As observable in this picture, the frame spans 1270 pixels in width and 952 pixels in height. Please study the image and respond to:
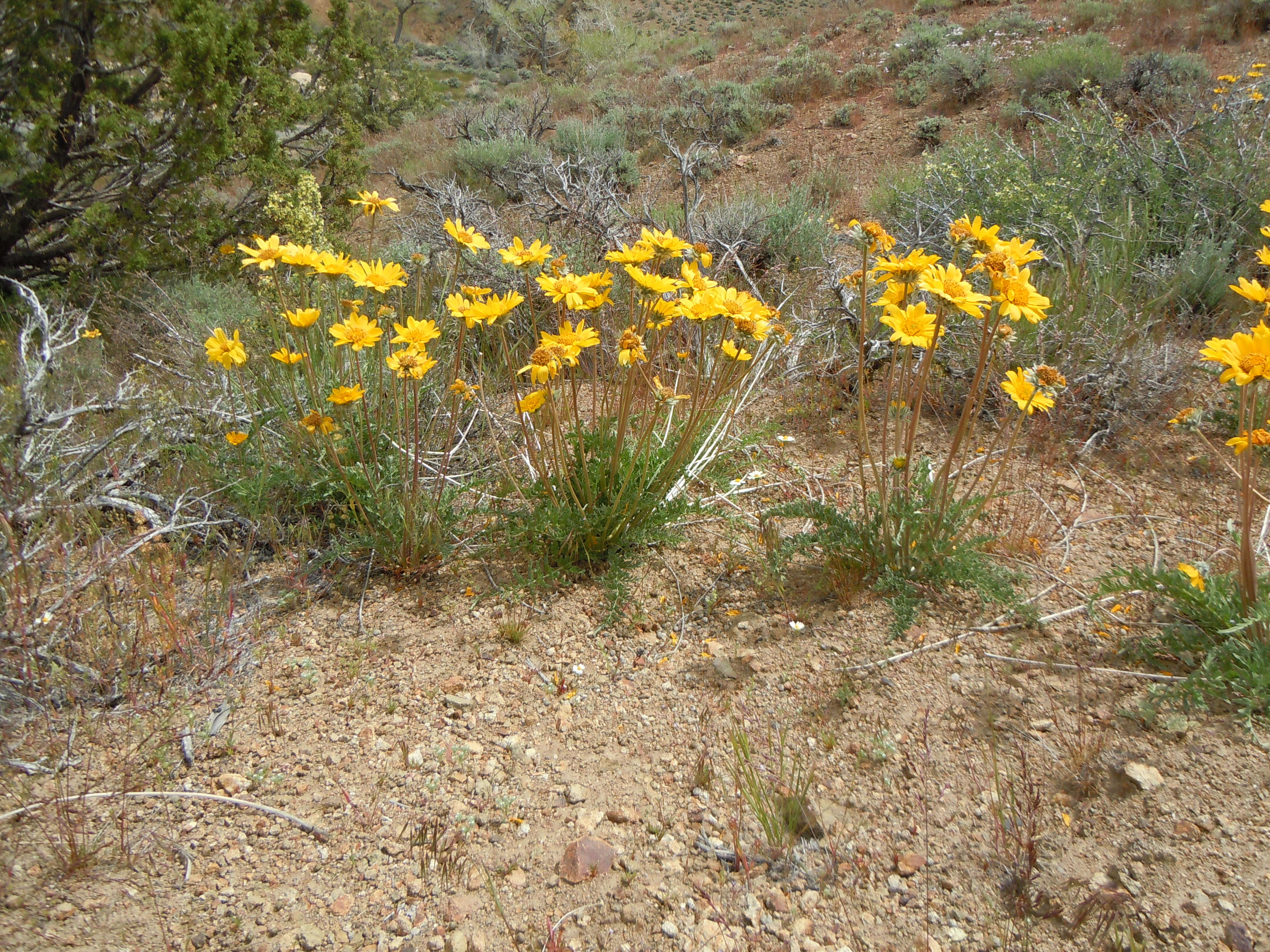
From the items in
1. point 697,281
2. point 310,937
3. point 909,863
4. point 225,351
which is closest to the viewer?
point 310,937

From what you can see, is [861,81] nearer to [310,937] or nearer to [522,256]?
[522,256]

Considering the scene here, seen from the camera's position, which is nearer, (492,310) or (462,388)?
(492,310)

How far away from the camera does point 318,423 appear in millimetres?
2387

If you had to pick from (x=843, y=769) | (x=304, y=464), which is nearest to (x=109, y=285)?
(x=304, y=464)

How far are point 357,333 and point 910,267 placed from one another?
1691 millimetres

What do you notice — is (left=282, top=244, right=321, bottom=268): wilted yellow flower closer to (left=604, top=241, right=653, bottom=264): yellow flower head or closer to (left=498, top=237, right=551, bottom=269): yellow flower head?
(left=498, top=237, right=551, bottom=269): yellow flower head

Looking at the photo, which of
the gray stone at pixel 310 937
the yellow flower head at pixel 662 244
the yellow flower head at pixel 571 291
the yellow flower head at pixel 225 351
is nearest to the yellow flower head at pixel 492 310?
the yellow flower head at pixel 571 291

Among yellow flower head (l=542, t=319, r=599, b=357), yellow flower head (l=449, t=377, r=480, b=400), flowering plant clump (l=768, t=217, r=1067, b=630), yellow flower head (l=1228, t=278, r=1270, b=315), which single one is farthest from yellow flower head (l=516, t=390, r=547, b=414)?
yellow flower head (l=1228, t=278, r=1270, b=315)

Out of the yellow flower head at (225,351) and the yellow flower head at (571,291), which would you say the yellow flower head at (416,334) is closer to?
the yellow flower head at (571,291)

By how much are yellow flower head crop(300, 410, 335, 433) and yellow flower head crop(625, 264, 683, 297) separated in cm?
111

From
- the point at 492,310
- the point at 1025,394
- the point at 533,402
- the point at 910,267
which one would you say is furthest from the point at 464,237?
the point at 1025,394

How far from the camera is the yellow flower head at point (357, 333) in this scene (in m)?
2.32

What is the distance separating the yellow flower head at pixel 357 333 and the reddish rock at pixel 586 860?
1.60 m

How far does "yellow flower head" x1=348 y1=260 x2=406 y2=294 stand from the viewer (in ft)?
7.93
